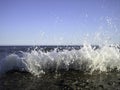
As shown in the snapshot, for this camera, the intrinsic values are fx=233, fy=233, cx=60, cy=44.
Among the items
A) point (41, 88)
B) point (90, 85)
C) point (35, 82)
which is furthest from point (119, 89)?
point (35, 82)

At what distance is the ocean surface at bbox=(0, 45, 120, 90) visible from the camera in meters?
11.8

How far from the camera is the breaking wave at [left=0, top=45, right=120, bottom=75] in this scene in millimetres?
16623

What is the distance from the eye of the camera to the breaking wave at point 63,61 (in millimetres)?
16623

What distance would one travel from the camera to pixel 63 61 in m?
17.5

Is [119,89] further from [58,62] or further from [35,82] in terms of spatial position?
[58,62]

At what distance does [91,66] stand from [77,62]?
3.81 ft

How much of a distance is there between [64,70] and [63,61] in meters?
1.09

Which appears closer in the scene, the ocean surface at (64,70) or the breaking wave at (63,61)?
the ocean surface at (64,70)

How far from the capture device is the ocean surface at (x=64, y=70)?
38.9ft

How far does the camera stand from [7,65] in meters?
16.9

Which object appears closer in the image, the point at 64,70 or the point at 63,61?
the point at 64,70

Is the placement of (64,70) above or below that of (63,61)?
below

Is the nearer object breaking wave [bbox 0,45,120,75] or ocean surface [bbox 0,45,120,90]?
ocean surface [bbox 0,45,120,90]

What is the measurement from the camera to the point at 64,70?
1659 centimetres
